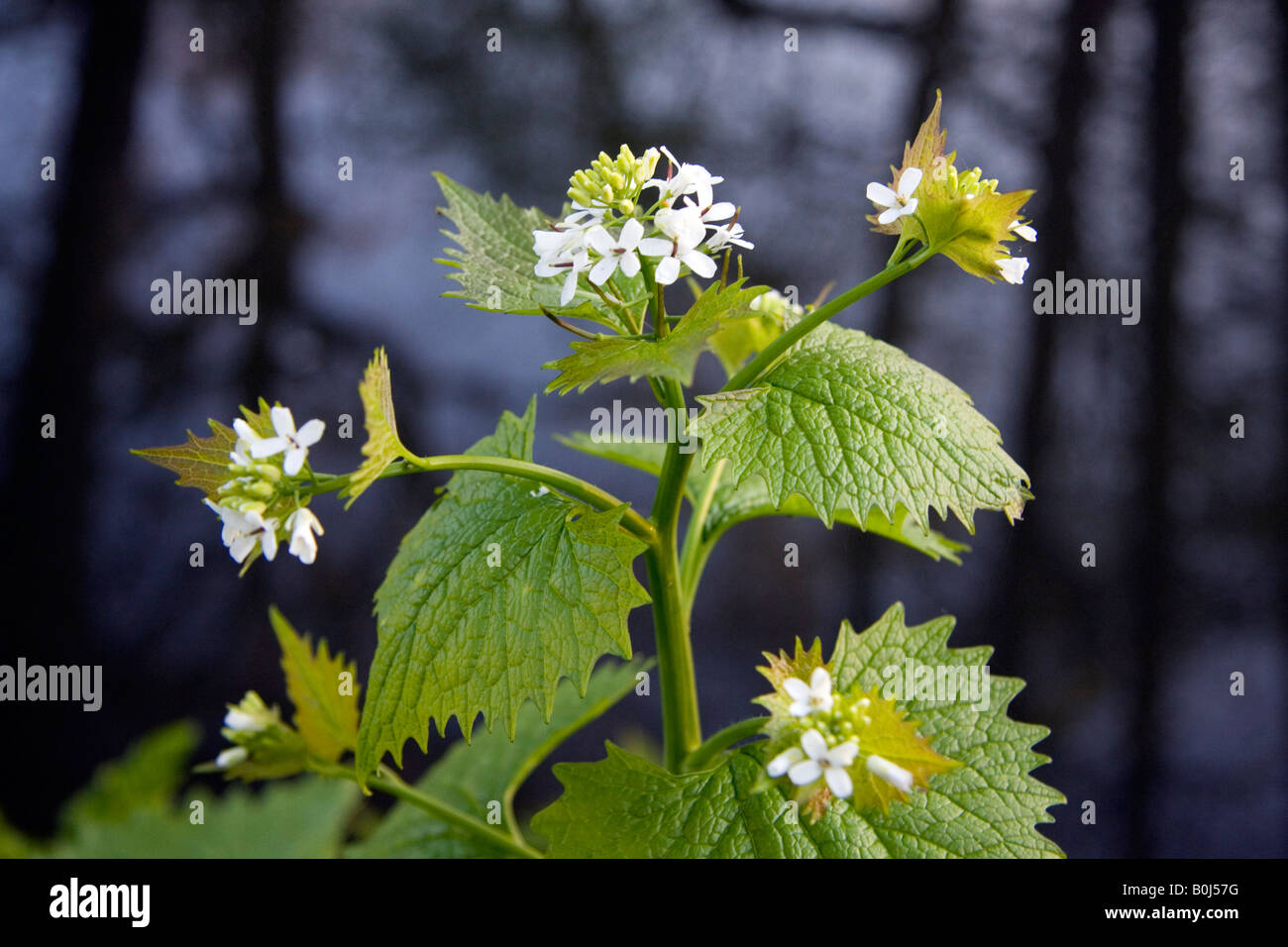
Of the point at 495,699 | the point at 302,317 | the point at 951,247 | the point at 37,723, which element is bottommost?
the point at 37,723

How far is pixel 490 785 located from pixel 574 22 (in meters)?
1.19

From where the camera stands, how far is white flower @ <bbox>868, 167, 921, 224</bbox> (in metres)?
0.40

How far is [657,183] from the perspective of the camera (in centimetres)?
38

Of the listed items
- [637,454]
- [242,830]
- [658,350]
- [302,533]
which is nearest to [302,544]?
[302,533]

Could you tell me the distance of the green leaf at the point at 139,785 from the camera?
3.49 feet

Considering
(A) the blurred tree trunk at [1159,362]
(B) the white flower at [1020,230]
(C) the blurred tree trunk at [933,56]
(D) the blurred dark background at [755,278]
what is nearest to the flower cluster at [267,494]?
(B) the white flower at [1020,230]

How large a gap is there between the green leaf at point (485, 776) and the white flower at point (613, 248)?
32 cm

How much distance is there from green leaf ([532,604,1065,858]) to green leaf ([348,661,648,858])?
0.47ft

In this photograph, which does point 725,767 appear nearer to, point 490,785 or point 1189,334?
point 490,785

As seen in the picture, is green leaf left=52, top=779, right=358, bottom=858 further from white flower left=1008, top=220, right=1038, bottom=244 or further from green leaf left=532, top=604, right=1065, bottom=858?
white flower left=1008, top=220, right=1038, bottom=244

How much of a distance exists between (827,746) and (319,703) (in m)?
0.33

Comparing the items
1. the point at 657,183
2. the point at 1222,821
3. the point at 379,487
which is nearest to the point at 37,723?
the point at 379,487

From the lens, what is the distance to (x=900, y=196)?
41 centimetres

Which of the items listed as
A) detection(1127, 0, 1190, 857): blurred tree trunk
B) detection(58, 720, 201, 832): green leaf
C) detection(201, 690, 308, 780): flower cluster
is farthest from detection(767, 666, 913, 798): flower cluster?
detection(1127, 0, 1190, 857): blurred tree trunk
